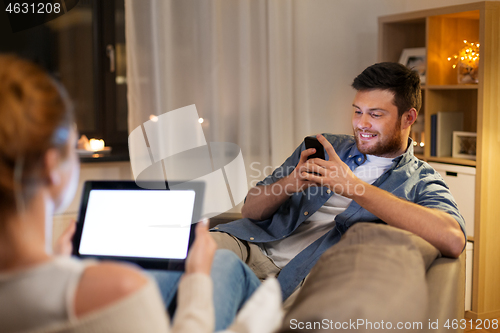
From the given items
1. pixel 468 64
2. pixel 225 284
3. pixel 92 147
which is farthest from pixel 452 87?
pixel 92 147

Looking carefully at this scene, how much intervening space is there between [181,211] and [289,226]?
1.88ft

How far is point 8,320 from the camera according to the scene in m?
0.61

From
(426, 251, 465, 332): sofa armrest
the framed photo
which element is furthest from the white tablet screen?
the framed photo

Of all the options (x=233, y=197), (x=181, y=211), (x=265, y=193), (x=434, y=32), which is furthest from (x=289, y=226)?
(x=434, y=32)

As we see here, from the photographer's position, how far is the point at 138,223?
4.23 feet

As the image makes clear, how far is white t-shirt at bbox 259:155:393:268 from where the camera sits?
5.72 feet

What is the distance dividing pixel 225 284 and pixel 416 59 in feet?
6.79

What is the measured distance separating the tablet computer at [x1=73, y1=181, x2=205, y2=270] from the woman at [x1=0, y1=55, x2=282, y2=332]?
24.2 inches

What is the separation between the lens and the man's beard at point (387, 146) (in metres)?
1.74

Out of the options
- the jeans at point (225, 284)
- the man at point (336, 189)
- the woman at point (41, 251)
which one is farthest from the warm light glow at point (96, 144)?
Answer: the woman at point (41, 251)

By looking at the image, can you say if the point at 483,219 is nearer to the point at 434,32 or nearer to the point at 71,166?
the point at 434,32

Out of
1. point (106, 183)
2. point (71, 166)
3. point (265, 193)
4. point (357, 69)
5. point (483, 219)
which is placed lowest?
point (483, 219)

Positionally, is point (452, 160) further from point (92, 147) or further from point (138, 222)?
point (92, 147)

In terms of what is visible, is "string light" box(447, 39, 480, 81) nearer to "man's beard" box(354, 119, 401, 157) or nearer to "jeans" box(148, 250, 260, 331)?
"man's beard" box(354, 119, 401, 157)
